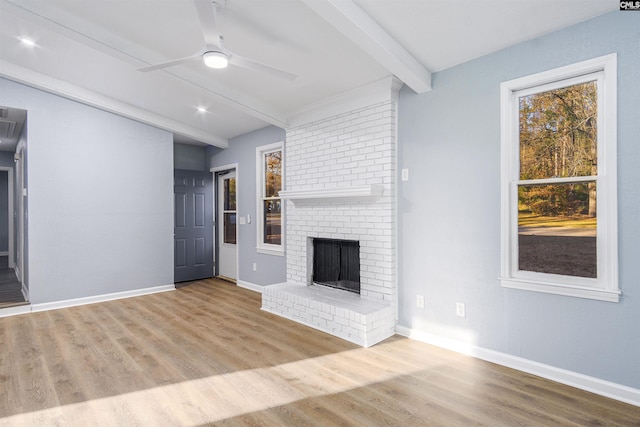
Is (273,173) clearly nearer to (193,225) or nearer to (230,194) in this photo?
(230,194)

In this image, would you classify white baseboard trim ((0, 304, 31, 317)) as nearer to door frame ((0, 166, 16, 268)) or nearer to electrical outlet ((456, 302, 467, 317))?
door frame ((0, 166, 16, 268))

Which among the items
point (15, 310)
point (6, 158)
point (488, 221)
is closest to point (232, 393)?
point (488, 221)

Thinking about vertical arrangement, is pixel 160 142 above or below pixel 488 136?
above

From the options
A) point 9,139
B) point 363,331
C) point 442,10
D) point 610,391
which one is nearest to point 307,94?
point 442,10

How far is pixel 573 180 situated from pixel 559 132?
420 mm

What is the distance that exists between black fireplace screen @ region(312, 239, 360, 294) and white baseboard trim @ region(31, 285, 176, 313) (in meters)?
2.78

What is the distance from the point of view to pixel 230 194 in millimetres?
6441

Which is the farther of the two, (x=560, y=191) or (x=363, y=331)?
(x=363, y=331)

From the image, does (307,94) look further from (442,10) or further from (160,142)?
(160,142)

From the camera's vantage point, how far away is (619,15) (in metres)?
2.28

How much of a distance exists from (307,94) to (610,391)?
382cm

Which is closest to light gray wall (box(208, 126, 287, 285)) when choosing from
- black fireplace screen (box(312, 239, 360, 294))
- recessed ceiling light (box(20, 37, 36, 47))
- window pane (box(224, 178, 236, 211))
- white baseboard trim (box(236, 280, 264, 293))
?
white baseboard trim (box(236, 280, 264, 293))

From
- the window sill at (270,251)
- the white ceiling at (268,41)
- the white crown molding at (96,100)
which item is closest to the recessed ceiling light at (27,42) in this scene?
the white ceiling at (268,41)

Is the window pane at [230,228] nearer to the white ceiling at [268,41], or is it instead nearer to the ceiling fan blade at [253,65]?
the white ceiling at [268,41]
